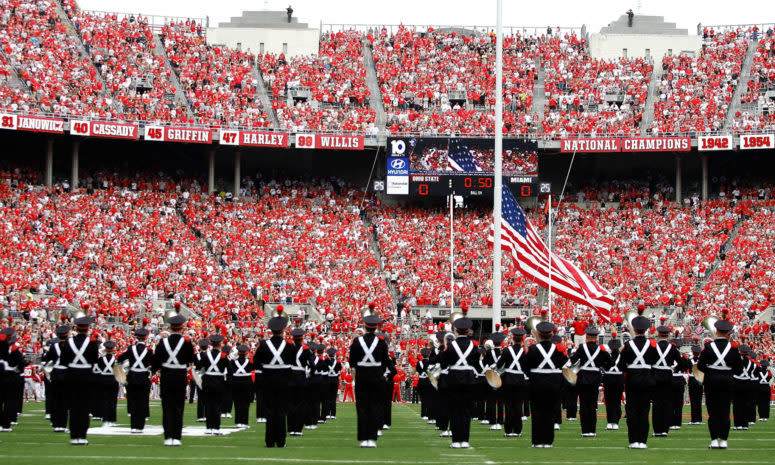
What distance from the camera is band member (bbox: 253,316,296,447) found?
14.5 m

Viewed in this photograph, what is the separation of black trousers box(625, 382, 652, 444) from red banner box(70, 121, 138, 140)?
108 feet

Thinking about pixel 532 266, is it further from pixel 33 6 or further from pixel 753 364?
pixel 33 6

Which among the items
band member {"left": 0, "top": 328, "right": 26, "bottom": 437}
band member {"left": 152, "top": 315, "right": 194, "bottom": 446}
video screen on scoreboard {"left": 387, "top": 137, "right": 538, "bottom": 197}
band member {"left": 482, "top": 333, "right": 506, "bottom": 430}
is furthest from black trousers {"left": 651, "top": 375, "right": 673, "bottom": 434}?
video screen on scoreboard {"left": 387, "top": 137, "right": 538, "bottom": 197}

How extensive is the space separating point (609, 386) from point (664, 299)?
77.9ft

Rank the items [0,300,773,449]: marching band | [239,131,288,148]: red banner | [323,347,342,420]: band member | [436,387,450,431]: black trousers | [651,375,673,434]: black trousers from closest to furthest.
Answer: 1. [0,300,773,449]: marching band
2. [651,375,673,434]: black trousers
3. [436,387,450,431]: black trousers
4. [323,347,342,420]: band member
5. [239,131,288,148]: red banner

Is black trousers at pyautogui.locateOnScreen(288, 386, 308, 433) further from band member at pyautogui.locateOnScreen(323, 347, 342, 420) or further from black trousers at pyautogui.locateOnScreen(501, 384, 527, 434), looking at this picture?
band member at pyautogui.locateOnScreen(323, 347, 342, 420)

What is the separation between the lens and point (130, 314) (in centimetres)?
3762

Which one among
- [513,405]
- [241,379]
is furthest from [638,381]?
[241,379]

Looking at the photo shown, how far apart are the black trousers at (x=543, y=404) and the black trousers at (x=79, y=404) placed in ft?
18.6

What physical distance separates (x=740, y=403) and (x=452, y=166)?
28.4 m

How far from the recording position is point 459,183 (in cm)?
4700

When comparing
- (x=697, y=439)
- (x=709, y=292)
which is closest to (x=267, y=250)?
(x=709, y=292)

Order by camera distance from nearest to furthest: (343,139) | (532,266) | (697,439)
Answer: (697,439), (532,266), (343,139)

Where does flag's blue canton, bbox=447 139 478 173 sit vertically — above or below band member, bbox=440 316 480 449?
above
